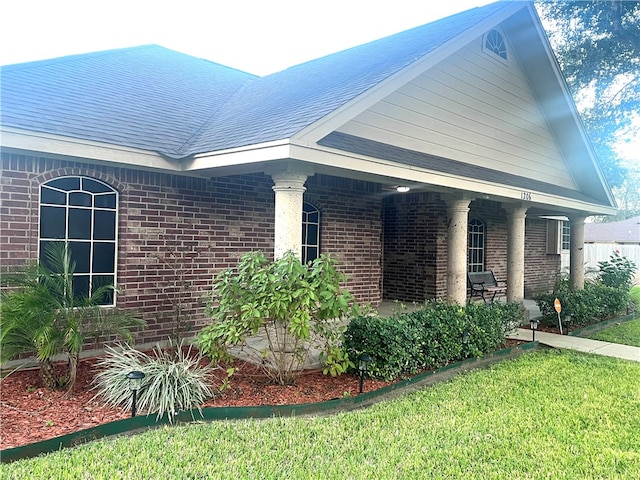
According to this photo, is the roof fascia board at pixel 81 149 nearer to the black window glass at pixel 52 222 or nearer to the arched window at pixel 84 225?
the arched window at pixel 84 225

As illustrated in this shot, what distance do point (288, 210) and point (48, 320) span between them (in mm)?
2777

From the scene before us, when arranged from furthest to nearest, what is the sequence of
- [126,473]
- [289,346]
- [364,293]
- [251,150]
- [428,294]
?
[428,294] → [364,293] → [289,346] → [251,150] → [126,473]

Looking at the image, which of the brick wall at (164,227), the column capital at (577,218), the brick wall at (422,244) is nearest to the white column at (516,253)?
the brick wall at (422,244)

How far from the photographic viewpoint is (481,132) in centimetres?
923

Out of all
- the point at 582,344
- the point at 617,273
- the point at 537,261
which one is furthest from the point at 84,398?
the point at 537,261

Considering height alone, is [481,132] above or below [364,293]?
above

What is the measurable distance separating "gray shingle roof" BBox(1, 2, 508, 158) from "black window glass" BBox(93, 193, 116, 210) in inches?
36.1

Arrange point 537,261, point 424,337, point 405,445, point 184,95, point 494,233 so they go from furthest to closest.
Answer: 1. point 537,261
2. point 494,233
3. point 184,95
4. point 424,337
5. point 405,445

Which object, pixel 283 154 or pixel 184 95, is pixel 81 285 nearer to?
pixel 283 154

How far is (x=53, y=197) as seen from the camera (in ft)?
19.7

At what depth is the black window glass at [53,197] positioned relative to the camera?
19.4ft

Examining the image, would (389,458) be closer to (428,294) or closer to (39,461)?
(39,461)

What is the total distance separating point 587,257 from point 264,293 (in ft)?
90.2

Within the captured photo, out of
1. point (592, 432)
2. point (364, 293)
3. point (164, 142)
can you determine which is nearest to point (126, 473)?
point (592, 432)
